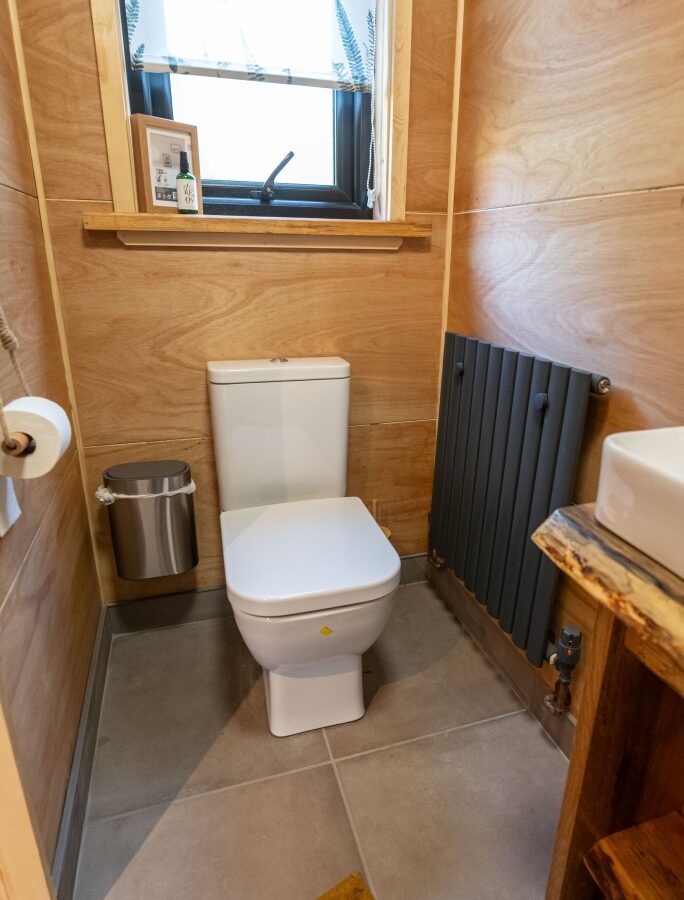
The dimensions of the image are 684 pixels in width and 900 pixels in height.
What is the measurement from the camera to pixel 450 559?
1.75 meters

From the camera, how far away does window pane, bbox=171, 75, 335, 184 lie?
1.59m

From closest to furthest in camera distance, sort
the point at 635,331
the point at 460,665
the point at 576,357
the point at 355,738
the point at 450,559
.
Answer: the point at 635,331 → the point at 576,357 → the point at 355,738 → the point at 460,665 → the point at 450,559

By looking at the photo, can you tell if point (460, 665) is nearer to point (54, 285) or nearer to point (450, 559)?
point (450, 559)

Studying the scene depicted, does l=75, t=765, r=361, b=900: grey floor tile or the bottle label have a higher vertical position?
the bottle label

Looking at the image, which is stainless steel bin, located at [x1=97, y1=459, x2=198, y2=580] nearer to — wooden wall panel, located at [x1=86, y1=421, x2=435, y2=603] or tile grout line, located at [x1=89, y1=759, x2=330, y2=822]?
wooden wall panel, located at [x1=86, y1=421, x2=435, y2=603]

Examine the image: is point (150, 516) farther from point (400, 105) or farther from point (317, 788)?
point (400, 105)

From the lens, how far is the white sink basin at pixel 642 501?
56 centimetres

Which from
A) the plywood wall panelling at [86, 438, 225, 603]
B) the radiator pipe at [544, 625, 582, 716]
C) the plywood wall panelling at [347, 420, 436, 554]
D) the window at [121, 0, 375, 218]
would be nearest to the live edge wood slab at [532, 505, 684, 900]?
the radiator pipe at [544, 625, 582, 716]

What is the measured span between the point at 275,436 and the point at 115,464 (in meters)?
0.49

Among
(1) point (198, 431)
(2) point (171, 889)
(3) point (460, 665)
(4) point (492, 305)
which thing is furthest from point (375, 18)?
(2) point (171, 889)

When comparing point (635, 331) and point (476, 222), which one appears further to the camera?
point (476, 222)

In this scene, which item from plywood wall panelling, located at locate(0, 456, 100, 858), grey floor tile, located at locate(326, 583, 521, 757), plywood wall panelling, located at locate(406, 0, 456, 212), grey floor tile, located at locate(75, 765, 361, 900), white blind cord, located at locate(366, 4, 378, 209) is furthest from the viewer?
white blind cord, located at locate(366, 4, 378, 209)

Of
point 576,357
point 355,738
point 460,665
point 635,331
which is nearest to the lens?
point 635,331

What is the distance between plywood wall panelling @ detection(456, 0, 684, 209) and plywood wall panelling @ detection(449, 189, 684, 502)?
0.06m
